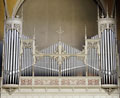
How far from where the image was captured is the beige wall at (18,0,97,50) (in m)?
18.0

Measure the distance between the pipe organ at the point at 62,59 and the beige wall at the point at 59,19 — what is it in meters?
1.06

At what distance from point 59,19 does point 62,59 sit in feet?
8.65

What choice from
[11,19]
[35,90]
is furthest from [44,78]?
[11,19]

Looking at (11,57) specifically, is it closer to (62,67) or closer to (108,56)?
(62,67)

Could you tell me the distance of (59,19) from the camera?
18.5 meters

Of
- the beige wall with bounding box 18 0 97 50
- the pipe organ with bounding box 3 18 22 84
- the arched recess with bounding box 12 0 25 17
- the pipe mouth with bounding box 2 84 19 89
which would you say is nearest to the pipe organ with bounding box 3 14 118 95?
the pipe organ with bounding box 3 18 22 84

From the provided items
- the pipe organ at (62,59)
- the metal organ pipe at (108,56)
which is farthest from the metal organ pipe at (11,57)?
the metal organ pipe at (108,56)

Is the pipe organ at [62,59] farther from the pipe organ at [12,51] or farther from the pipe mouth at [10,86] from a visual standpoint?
the pipe mouth at [10,86]

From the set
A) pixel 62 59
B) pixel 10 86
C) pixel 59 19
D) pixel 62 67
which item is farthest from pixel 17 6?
pixel 10 86

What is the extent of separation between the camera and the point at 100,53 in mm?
16578

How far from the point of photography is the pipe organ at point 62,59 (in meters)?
16.3

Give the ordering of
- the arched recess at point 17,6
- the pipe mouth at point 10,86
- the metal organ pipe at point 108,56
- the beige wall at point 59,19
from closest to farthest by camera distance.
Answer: the pipe mouth at point 10,86
the metal organ pipe at point 108,56
the beige wall at point 59,19
the arched recess at point 17,6

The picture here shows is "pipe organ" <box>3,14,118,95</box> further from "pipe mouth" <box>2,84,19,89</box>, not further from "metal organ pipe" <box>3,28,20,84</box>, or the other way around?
"pipe mouth" <box>2,84,19,89</box>

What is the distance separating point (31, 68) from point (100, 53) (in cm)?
313
